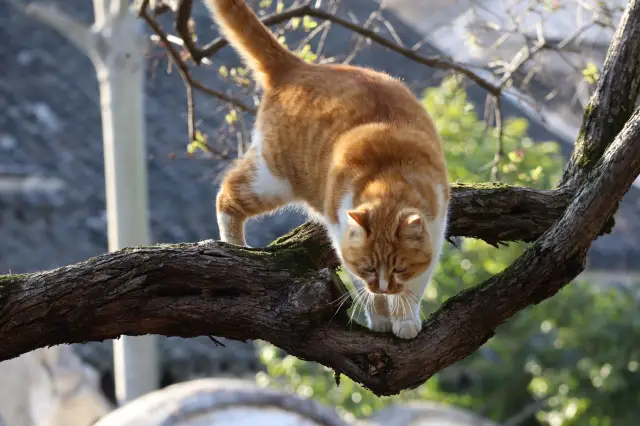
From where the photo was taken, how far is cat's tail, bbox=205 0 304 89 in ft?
8.63

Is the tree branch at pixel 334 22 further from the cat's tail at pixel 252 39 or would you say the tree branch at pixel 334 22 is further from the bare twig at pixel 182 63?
the cat's tail at pixel 252 39

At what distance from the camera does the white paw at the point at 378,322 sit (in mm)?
2192

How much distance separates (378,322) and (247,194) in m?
0.62

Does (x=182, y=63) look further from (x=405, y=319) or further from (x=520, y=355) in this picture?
(x=520, y=355)

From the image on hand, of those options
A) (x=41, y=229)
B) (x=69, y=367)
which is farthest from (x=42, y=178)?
(x=69, y=367)

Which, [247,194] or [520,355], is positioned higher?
[247,194]

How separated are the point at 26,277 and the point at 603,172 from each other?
4.09 feet

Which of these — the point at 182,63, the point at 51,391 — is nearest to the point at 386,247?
the point at 182,63

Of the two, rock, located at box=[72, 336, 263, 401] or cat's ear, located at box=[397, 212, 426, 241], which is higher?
cat's ear, located at box=[397, 212, 426, 241]

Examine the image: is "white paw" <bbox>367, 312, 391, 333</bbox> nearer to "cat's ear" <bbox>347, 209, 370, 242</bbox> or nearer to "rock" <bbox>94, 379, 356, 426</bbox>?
"cat's ear" <bbox>347, 209, 370, 242</bbox>

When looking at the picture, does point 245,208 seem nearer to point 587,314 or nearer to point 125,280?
point 125,280

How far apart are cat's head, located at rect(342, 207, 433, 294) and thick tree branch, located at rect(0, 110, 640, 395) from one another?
0.98 ft

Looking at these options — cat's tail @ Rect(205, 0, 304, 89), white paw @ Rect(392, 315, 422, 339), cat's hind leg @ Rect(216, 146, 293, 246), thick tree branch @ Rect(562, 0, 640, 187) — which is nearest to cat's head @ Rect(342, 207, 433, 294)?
white paw @ Rect(392, 315, 422, 339)

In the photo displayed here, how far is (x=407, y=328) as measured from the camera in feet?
6.43
